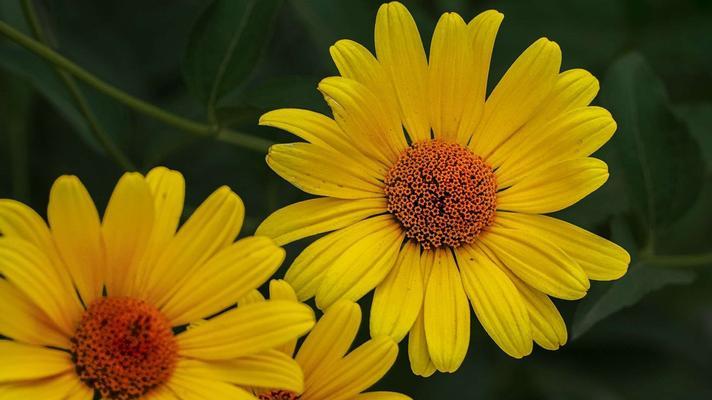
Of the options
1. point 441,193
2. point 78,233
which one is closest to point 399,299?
point 441,193

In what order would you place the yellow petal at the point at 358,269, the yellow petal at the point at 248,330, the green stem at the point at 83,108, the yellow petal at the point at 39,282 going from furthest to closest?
the green stem at the point at 83,108
the yellow petal at the point at 358,269
the yellow petal at the point at 248,330
the yellow petal at the point at 39,282

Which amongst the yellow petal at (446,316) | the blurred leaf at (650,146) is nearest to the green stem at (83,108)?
the yellow petal at (446,316)

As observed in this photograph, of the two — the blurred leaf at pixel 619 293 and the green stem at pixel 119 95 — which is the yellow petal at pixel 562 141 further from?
the green stem at pixel 119 95

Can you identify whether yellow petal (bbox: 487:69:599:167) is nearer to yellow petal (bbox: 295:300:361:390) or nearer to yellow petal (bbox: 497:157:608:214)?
yellow petal (bbox: 497:157:608:214)

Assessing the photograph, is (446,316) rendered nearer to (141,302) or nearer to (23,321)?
(141,302)

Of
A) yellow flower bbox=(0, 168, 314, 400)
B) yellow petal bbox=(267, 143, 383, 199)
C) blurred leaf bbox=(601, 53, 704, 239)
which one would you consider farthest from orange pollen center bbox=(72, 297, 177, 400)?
blurred leaf bbox=(601, 53, 704, 239)

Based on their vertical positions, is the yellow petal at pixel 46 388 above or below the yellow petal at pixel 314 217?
below
